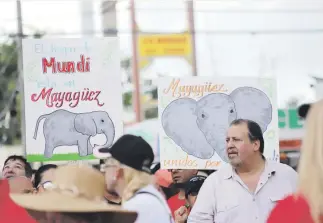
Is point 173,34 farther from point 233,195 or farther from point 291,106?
point 233,195

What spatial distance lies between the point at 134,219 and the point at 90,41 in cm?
299

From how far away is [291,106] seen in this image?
13.6 m

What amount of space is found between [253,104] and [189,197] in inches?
35.4

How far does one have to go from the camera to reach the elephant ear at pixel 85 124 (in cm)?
536

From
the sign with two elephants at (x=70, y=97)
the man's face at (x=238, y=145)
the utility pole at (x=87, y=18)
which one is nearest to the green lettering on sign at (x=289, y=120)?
the utility pole at (x=87, y=18)

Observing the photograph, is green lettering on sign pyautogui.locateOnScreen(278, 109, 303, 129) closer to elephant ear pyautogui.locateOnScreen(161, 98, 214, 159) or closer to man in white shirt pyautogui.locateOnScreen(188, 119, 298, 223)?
elephant ear pyautogui.locateOnScreen(161, 98, 214, 159)

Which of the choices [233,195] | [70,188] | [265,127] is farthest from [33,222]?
[265,127]

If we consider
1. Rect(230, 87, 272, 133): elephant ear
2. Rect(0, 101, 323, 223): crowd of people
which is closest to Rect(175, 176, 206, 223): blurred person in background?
Rect(0, 101, 323, 223): crowd of people

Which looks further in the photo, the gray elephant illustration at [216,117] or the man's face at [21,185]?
the gray elephant illustration at [216,117]

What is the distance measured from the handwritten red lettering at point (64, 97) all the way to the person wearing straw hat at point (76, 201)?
2649mm

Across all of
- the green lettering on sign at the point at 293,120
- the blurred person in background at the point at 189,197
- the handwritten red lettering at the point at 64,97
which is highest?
the handwritten red lettering at the point at 64,97

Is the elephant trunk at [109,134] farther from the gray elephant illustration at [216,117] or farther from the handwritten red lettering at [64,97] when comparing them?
the gray elephant illustration at [216,117]

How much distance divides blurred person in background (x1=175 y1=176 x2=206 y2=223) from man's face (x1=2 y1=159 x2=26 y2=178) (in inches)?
49.9

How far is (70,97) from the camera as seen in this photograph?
5434 millimetres
